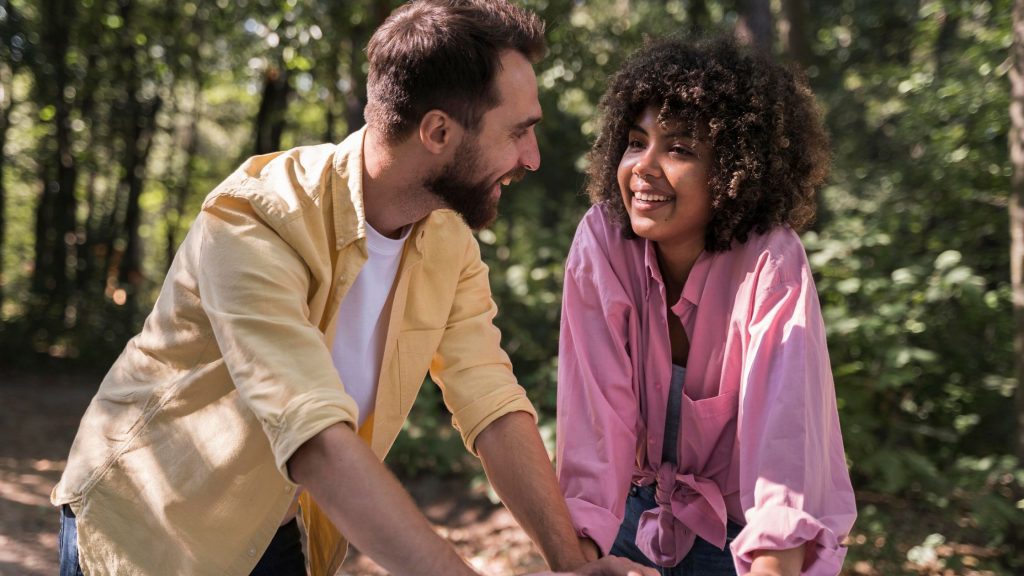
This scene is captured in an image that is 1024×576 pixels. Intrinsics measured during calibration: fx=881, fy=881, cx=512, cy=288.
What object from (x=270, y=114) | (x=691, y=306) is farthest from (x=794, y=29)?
(x=270, y=114)

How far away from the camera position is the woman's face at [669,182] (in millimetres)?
2043

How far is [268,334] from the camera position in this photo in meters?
1.56

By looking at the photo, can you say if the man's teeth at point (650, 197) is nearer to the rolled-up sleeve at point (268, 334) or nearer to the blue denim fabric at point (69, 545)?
the rolled-up sleeve at point (268, 334)

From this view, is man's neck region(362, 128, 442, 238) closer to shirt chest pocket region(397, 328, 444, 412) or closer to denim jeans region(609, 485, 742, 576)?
shirt chest pocket region(397, 328, 444, 412)

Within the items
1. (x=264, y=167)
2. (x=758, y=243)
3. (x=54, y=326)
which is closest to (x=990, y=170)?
(x=758, y=243)

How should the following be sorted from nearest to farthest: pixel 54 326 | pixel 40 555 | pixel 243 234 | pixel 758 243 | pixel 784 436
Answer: pixel 243 234
pixel 784 436
pixel 758 243
pixel 40 555
pixel 54 326

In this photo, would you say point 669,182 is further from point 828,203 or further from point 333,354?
point 828,203

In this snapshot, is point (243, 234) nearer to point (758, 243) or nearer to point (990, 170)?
point (758, 243)

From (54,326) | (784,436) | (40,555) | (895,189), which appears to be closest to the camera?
(784,436)

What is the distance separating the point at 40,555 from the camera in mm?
4980

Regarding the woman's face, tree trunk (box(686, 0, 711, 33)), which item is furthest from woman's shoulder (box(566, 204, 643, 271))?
tree trunk (box(686, 0, 711, 33))

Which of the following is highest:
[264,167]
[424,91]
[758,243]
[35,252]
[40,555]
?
[424,91]

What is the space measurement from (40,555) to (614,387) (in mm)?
4300

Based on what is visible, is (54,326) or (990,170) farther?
(54,326)
